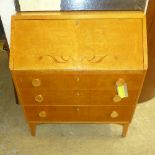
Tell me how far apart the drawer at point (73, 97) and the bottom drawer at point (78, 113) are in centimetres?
5

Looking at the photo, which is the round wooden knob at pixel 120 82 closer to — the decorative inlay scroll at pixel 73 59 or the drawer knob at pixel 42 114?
the decorative inlay scroll at pixel 73 59

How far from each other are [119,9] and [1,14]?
25.7 inches

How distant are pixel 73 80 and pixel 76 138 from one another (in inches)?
26.5

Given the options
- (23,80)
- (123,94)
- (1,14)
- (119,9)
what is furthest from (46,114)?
(119,9)

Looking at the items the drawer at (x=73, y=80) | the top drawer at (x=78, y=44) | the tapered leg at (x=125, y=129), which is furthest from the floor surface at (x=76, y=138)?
the top drawer at (x=78, y=44)

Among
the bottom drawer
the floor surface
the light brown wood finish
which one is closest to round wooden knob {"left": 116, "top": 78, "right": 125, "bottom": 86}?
the bottom drawer

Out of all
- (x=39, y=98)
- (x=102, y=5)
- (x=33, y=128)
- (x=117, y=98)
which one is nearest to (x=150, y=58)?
(x=117, y=98)

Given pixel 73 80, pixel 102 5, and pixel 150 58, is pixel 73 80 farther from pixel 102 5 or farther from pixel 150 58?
pixel 150 58

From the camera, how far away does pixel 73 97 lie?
1526 millimetres

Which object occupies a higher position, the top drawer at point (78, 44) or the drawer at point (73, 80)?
the top drawer at point (78, 44)

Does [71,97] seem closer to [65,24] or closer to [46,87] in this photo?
[46,87]

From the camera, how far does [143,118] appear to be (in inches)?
80.4

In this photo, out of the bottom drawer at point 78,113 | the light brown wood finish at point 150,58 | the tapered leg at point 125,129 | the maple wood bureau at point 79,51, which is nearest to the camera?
the maple wood bureau at point 79,51

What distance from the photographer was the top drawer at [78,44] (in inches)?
52.6
